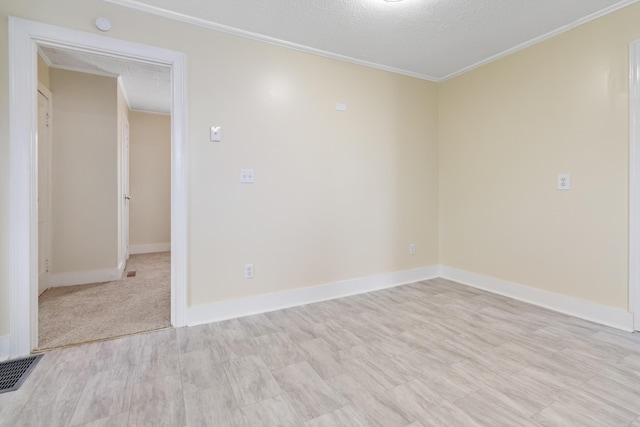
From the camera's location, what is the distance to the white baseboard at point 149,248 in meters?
5.38

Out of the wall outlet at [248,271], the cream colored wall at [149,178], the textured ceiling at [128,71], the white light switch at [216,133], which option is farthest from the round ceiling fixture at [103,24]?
the cream colored wall at [149,178]

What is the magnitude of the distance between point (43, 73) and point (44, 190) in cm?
121

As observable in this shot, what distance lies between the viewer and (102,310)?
8.86 ft

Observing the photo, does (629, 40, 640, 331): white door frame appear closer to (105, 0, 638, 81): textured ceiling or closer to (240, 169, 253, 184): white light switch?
(105, 0, 638, 81): textured ceiling

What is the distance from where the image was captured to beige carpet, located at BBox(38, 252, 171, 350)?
2258 millimetres

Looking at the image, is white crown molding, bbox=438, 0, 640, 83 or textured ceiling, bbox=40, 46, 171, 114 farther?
textured ceiling, bbox=40, 46, 171, 114

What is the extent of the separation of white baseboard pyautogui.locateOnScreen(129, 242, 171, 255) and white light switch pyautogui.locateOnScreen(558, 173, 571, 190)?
5850 mm

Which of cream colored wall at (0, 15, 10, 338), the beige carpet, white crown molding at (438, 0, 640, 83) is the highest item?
white crown molding at (438, 0, 640, 83)

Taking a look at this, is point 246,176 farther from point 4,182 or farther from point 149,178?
point 149,178

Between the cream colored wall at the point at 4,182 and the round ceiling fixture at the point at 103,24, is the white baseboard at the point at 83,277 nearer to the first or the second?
the cream colored wall at the point at 4,182

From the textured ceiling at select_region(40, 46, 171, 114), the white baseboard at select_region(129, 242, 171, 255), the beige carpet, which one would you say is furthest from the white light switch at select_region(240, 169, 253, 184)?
the white baseboard at select_region(129, 242, 171, 255)

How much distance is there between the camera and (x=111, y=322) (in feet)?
8.07

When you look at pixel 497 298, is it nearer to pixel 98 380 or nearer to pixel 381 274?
pixel 381 274

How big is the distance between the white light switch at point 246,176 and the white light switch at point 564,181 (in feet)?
8.87
